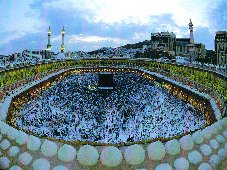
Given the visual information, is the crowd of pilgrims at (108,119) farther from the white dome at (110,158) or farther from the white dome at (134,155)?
the white dome at (110,158)

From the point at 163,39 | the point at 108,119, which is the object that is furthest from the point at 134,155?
the point at 163,39

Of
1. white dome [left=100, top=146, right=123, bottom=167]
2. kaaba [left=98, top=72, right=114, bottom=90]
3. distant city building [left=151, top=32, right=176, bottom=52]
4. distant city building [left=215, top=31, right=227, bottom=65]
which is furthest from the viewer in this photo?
distant city building [left=151, top=32, right=176, bottom=52]

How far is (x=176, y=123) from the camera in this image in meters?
14.7

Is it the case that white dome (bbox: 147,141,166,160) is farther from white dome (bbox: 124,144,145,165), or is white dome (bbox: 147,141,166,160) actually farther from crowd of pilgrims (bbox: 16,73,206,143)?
crowd of pilgrims (bbox: 16,73,206,143)

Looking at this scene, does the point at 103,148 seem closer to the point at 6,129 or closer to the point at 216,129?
the point at 6,129

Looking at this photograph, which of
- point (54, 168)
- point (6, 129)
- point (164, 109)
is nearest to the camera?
point (54, 168)

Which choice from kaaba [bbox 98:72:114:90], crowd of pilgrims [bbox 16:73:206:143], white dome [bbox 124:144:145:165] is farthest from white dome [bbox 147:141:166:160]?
kaaba [bbox 98:72:114:90]

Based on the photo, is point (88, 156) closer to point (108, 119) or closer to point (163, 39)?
point (108, 119)

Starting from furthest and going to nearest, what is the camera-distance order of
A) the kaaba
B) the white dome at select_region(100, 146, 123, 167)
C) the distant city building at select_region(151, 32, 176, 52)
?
the distant city building at select_region(151, 32, 176, 52) → the kaaba → the white dome at select_region(100, 146, 123, 167)

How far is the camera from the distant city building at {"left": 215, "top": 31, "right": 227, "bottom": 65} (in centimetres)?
7906

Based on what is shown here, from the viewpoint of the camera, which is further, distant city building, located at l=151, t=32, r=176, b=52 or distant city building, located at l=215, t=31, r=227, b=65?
distant city building, located at l=151, t=32, r=176, b=52

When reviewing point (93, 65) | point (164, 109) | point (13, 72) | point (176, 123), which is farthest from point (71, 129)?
point (93, 65)

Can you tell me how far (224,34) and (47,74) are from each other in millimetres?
72313

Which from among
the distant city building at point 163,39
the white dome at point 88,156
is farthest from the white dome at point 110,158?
the distant city building at point 163,39
